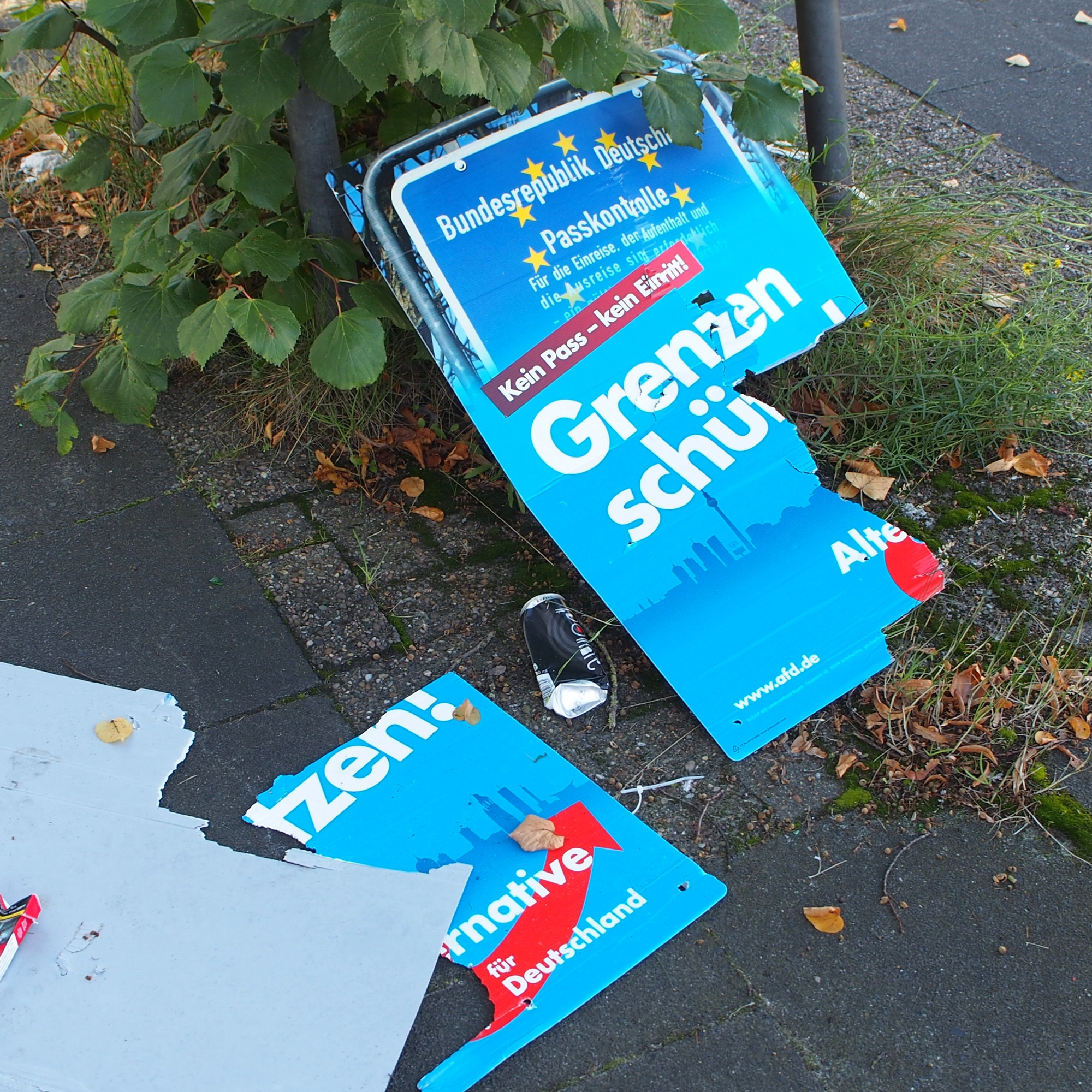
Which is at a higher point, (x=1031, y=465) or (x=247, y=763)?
(x=247, y=763)

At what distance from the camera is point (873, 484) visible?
8.74 ft

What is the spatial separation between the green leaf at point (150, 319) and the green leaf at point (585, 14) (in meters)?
1.12

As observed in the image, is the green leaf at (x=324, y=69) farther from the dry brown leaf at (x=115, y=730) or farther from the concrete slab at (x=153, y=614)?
the dry brown leaf at (x=115, y=730)

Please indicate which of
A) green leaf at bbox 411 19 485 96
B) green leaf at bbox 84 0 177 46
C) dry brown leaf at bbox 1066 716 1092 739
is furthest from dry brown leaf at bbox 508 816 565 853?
green leaf at bbox 84 0 177 46

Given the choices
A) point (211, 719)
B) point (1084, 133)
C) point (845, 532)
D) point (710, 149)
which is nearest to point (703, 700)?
point (845, 532)

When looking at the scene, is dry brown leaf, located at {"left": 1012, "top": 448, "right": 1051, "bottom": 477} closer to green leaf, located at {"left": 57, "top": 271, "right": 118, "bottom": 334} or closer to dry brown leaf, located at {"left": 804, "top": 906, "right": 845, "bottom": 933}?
dry brown leaf, located at {"left": 804, "top": 906, "right": 845, "bottom": 933}

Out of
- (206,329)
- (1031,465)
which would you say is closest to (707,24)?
(206,329)

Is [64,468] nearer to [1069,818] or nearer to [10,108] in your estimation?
[10,108]

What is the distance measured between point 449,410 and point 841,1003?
1.73m

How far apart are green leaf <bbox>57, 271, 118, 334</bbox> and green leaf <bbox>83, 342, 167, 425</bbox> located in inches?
3.9

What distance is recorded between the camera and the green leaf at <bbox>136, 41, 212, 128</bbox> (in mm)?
2131

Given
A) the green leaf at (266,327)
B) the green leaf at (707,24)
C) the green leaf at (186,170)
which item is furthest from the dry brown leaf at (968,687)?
the green leaf at (186,170)

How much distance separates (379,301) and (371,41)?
632 mm

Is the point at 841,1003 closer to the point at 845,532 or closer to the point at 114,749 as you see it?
the point at 845,532
